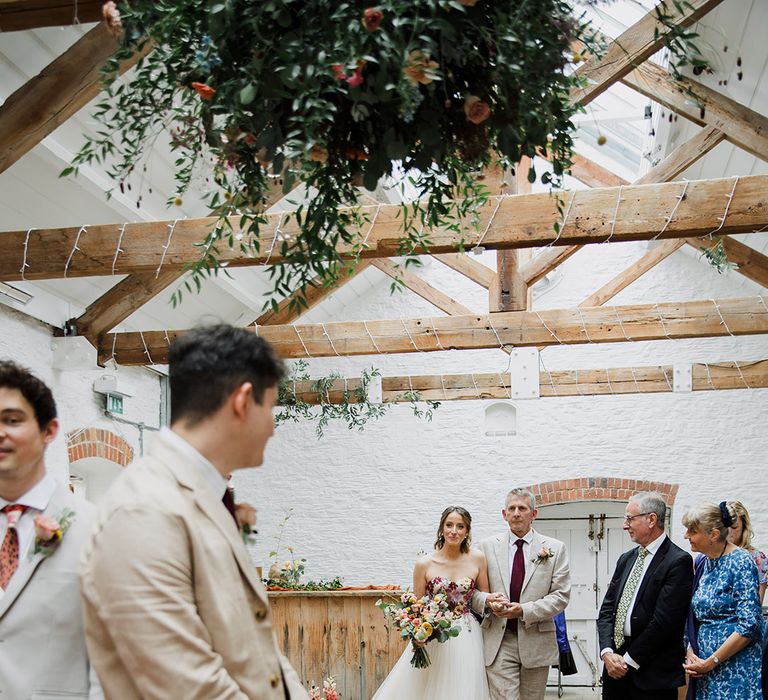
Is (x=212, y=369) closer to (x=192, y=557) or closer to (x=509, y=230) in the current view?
(x=192, y=557)

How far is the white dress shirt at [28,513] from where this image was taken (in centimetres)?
219

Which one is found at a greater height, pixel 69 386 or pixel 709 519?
pixel 69 386

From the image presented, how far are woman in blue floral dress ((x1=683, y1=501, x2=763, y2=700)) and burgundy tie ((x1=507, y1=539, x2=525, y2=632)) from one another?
51.9 inches

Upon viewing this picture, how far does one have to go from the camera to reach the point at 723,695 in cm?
465

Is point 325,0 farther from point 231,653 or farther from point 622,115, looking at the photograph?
point 622,115

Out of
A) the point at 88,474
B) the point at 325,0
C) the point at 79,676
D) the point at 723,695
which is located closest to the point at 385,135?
the point at 325,0

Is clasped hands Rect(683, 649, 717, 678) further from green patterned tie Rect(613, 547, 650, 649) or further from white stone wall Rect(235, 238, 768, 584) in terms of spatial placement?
white stone wall Rect(235, 238, 768, 584)

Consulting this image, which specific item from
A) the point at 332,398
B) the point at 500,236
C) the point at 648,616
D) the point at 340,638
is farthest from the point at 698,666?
the point at 332,398

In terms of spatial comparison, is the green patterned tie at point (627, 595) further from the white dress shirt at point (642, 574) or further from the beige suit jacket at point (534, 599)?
the beige suit jacket at point (534, 599)

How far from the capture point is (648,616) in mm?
5059

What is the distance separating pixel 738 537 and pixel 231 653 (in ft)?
13.8

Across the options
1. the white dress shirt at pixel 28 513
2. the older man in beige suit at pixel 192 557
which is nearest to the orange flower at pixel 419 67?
the older man in beige suit at pixel 192 557

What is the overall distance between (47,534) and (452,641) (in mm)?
4197

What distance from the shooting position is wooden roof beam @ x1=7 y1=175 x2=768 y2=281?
526 cm
